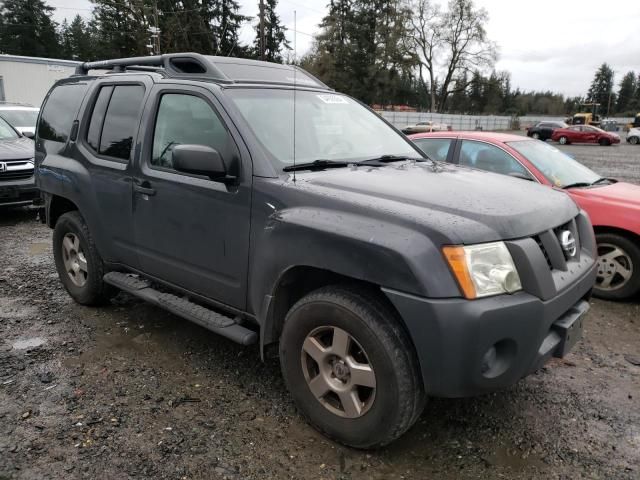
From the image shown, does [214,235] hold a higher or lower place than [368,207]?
lower

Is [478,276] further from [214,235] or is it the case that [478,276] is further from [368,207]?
[214,235]

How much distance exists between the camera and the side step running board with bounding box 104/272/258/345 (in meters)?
3.02

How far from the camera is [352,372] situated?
251 cm

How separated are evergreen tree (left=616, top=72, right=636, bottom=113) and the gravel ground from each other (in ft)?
390

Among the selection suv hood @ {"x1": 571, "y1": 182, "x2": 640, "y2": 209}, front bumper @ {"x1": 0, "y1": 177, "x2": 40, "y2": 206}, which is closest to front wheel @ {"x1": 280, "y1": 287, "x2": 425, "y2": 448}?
suv hood @ {"x1": 571, "y1": 182, "x2": 640, "y2": 209}

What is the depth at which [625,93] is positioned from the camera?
344ft

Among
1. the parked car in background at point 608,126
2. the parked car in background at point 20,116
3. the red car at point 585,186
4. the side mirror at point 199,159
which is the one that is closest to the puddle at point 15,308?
the side mirror at point 199,159

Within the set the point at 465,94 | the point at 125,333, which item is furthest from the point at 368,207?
the point at 465,94

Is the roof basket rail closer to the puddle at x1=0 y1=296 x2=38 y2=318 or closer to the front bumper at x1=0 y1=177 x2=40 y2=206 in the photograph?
the puddle at x1=0 y1=296 x2=38 y2=318

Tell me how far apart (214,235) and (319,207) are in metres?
0.82

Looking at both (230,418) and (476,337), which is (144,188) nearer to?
(230,418)

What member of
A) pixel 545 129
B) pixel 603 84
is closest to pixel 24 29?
pixel 545 129

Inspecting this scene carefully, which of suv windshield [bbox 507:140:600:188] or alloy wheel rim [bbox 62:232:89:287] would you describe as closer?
alloy wheel rim [bbox 62:232:89:287]

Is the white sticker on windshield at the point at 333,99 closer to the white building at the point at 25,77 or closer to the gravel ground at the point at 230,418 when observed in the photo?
the gravel ground at the point at 230,418
